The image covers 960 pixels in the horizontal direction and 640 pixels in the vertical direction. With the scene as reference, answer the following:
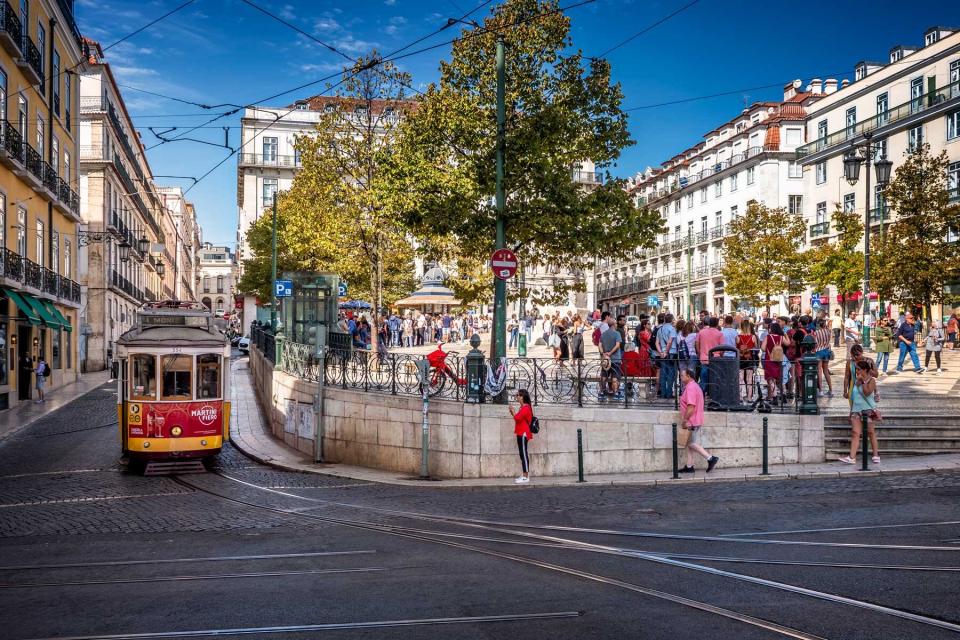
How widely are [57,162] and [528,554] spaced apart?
30.2 m

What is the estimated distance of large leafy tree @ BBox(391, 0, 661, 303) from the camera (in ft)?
55.2

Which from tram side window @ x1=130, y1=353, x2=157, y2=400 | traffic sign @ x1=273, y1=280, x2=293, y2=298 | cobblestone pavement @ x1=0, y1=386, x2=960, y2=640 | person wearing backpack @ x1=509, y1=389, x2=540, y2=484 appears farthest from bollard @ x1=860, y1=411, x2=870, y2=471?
traffic sign @ x1=273, y1=280, x2=293, y2=298

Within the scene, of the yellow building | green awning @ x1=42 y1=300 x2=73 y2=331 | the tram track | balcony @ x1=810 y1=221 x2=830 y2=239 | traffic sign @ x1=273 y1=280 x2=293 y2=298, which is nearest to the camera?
the tram track

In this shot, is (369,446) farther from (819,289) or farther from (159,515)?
(819,289)

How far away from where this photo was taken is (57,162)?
32.1 metres

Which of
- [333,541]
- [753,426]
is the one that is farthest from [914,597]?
[753,426]

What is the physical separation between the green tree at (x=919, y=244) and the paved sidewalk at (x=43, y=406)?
28.3 meters

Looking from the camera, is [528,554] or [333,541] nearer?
[528,554]

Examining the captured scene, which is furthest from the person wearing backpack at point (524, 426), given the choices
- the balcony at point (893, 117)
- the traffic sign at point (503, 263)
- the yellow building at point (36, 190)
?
the balcony at point (893, 117)

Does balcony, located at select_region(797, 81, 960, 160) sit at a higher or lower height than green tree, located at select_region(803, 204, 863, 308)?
higher

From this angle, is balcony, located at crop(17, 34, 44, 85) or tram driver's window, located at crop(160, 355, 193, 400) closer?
tram driver's window, located at crop(160, 355, 193, 400)

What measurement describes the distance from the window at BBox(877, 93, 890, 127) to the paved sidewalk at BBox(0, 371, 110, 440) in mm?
40197

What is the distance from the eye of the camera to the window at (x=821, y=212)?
49906 millimetres

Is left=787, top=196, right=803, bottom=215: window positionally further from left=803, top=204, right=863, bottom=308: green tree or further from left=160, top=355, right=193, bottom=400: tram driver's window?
left=160, top=355, right=193, bottom=400: tram driver's window
